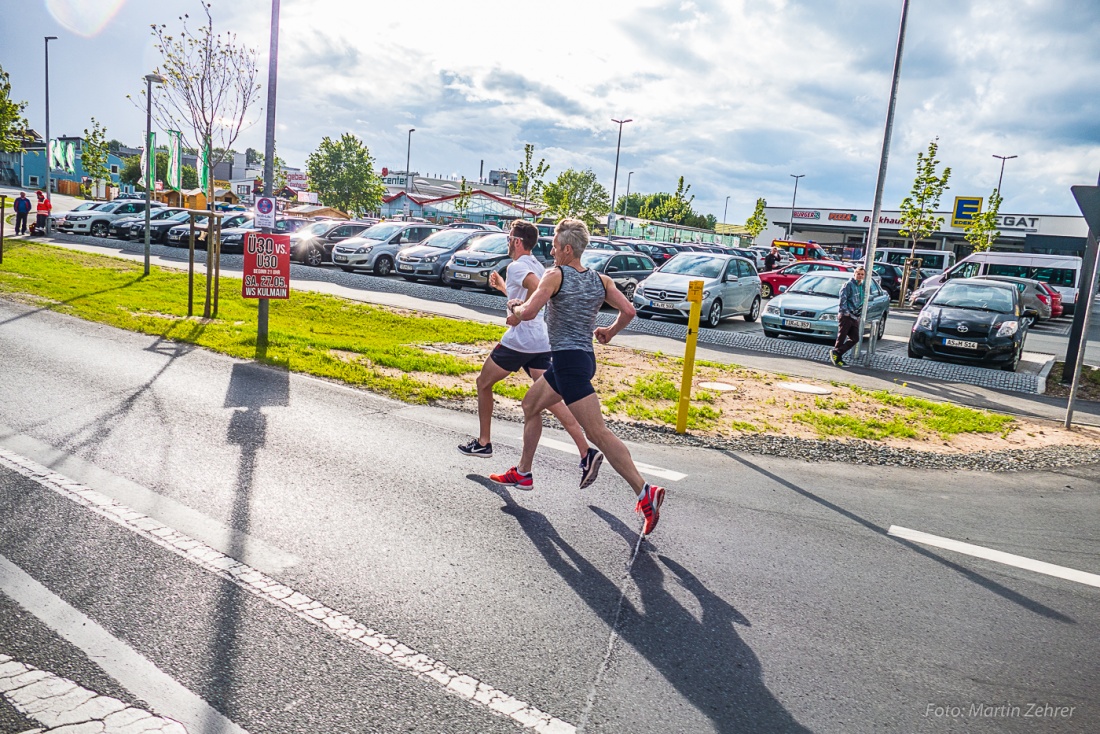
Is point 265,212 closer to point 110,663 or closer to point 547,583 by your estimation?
point 547,583

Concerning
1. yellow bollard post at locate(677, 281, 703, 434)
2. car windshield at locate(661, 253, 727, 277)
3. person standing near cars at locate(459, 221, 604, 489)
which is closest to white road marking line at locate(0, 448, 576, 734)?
person standing near cars at locate(459, 221, 604, 489)

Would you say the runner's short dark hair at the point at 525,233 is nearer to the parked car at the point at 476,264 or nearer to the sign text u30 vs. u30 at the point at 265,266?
the sign text u30 vs. u30 at the point at 265,266

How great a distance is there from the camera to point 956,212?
145 ft

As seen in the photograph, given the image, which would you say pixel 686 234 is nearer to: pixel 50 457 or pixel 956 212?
pixel 956 212

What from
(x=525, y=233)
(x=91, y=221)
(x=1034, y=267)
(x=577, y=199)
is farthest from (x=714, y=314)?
(x=577, y=199)

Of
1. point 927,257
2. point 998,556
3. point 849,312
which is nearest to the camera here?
point 998,556

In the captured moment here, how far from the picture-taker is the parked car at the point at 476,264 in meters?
20.5

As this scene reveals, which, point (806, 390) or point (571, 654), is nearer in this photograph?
point (571, 654)

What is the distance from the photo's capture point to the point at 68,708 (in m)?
2.80

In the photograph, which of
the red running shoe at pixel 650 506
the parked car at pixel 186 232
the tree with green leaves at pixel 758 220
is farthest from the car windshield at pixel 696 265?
the tree with green leaves at pixel 758 220

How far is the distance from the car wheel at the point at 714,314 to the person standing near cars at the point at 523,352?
12.1 metres

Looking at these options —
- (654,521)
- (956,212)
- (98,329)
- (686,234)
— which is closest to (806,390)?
(654,521)

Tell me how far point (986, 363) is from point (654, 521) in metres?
11.3

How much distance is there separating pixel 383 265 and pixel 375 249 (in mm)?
559
